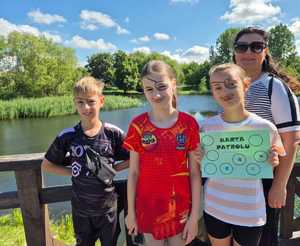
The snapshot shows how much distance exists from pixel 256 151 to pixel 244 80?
0.40m

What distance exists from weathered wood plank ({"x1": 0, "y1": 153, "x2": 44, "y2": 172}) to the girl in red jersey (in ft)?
2.26

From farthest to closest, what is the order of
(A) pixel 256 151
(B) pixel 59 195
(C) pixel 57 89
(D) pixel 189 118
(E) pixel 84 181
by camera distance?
(C) pixel 57 89
(B) pixel 59 195
(E) pixel 84 181
(D) pixel 189 118
(A) pixel 256 151

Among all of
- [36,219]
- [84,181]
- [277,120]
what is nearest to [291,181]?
[277,120]

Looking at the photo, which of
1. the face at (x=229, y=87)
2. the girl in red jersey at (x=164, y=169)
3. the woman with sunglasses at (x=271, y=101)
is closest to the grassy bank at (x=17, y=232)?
the girl in red jersey at (x=164, y=169)

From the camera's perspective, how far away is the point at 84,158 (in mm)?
2109

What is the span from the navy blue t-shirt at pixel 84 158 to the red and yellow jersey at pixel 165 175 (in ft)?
0.76

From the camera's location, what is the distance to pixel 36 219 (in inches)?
95.7

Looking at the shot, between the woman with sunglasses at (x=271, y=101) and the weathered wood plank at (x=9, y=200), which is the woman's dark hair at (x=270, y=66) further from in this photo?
the weathered wood plank at (x=9, y=200)

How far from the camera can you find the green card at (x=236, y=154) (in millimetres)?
1815

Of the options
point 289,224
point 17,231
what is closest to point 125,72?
point 17,231

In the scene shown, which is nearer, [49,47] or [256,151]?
[256,151]

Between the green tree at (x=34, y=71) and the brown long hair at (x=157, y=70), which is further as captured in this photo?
the green tree at (x=34, y=71)

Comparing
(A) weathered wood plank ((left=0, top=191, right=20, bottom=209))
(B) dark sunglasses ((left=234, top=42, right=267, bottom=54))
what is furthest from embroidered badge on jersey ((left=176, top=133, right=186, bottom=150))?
(A) weathered wood plank ((left=0, top=191, right=20, bottom=209))

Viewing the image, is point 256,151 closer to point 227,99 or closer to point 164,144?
point 227,99
